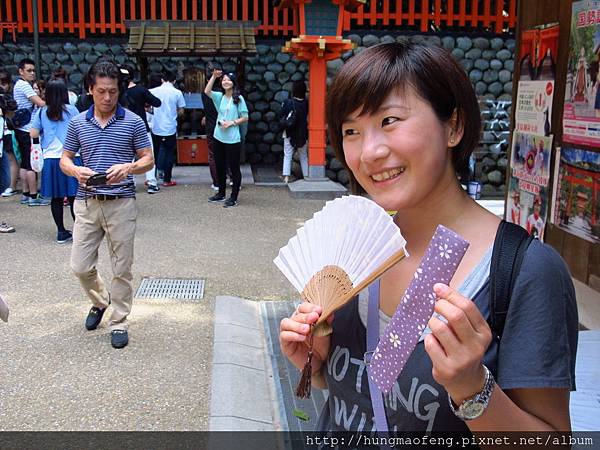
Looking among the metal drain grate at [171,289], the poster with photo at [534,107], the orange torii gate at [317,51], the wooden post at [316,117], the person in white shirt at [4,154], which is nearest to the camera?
the poster with photo at [534,107]

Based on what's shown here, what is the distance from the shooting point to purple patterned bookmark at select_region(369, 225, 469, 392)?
118 cm

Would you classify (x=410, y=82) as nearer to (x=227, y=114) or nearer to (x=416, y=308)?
(x=416, y=308)

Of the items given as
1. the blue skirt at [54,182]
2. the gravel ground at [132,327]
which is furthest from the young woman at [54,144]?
the gravel ground at [132,327]

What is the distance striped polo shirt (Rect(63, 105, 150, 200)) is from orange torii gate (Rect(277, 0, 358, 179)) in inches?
233

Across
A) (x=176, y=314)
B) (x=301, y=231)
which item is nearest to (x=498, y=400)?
(x=301, y=231)

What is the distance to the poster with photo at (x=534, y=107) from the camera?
4066 millimetres

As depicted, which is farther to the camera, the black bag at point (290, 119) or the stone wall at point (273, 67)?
the stone wall at point (273, 67)

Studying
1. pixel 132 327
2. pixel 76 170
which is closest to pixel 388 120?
pixel 76 170

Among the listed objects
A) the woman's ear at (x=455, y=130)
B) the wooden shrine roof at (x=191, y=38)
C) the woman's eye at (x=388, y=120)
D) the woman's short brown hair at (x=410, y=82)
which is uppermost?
the wooden shrine roof at (x=191, y=38)

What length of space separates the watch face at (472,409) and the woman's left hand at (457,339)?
0.05 metres

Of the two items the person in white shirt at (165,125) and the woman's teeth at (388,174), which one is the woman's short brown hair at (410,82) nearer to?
the woman's teeth at (388,174)

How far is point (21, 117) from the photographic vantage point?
9312mm

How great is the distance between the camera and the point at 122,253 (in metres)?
4.62

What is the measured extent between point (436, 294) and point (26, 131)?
949cm
